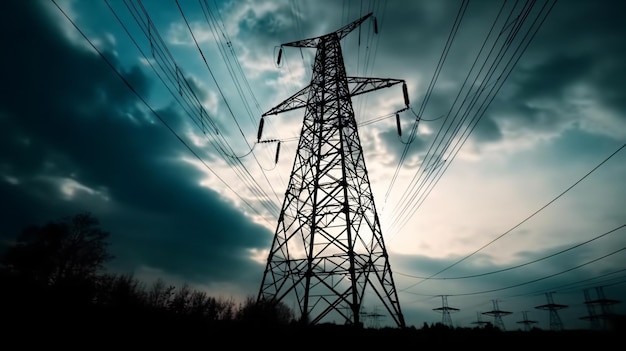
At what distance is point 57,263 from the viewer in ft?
96.4

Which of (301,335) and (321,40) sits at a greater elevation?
(321,40)

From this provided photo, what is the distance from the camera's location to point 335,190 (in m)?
11.0

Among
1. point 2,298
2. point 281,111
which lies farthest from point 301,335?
point 281,111

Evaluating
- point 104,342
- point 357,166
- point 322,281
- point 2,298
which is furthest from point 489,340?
point 2,298

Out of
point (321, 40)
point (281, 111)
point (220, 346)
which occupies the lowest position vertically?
point (220, 346)

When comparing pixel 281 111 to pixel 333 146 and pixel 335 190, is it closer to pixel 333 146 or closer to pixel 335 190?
pixel 333 146

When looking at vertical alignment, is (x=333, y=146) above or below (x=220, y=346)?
above

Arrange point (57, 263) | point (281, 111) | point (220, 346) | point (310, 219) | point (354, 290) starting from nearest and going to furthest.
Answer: point (220, 346), point (354, 290), point (310, 219), point (281, 111), point (57, 263)

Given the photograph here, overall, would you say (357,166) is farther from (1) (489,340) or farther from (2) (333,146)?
(1) (489,340)

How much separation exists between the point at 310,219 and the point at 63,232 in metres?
35.2

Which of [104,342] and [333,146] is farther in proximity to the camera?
[333,146]

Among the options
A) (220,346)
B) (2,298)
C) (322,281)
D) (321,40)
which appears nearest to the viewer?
(2,298)

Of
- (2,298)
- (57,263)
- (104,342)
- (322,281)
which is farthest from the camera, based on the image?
(57,263)

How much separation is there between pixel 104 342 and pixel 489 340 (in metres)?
9.66
